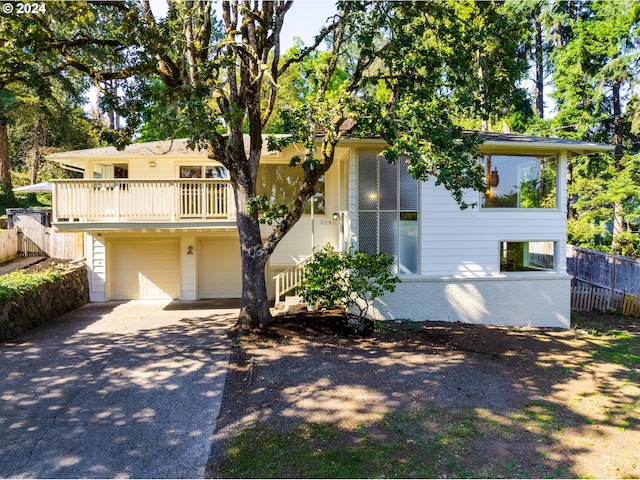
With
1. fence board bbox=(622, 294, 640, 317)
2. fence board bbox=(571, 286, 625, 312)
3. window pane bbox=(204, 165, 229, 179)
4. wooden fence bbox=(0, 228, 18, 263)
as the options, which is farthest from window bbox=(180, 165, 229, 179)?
fence board bbox=(622, 294, 640, 317)

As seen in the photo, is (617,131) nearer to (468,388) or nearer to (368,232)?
(368,232)

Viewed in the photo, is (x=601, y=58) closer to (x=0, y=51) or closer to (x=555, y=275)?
(x=555, y=275)

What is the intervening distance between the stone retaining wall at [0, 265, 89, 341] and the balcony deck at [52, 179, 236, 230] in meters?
1.73

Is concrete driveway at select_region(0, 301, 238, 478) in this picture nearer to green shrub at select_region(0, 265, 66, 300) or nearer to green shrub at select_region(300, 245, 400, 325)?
green shrub at select_region(0, 265, 66, 300)

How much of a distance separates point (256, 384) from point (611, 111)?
72.5 feet

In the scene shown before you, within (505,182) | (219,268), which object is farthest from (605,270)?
(219,268)

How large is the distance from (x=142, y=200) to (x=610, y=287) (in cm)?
1549

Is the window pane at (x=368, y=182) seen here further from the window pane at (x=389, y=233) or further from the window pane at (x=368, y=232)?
Result: the window pane at (x=389, y=233)

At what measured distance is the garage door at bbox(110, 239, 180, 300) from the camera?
12766 mm

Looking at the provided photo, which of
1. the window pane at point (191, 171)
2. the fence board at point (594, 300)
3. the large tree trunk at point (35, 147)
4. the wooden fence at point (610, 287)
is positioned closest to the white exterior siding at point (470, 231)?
the fence board at point (594, 300)

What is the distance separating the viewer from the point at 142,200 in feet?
34.7

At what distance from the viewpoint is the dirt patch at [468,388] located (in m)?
4.30

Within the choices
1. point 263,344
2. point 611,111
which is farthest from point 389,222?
point 611,111

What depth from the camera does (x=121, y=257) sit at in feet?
42.0
